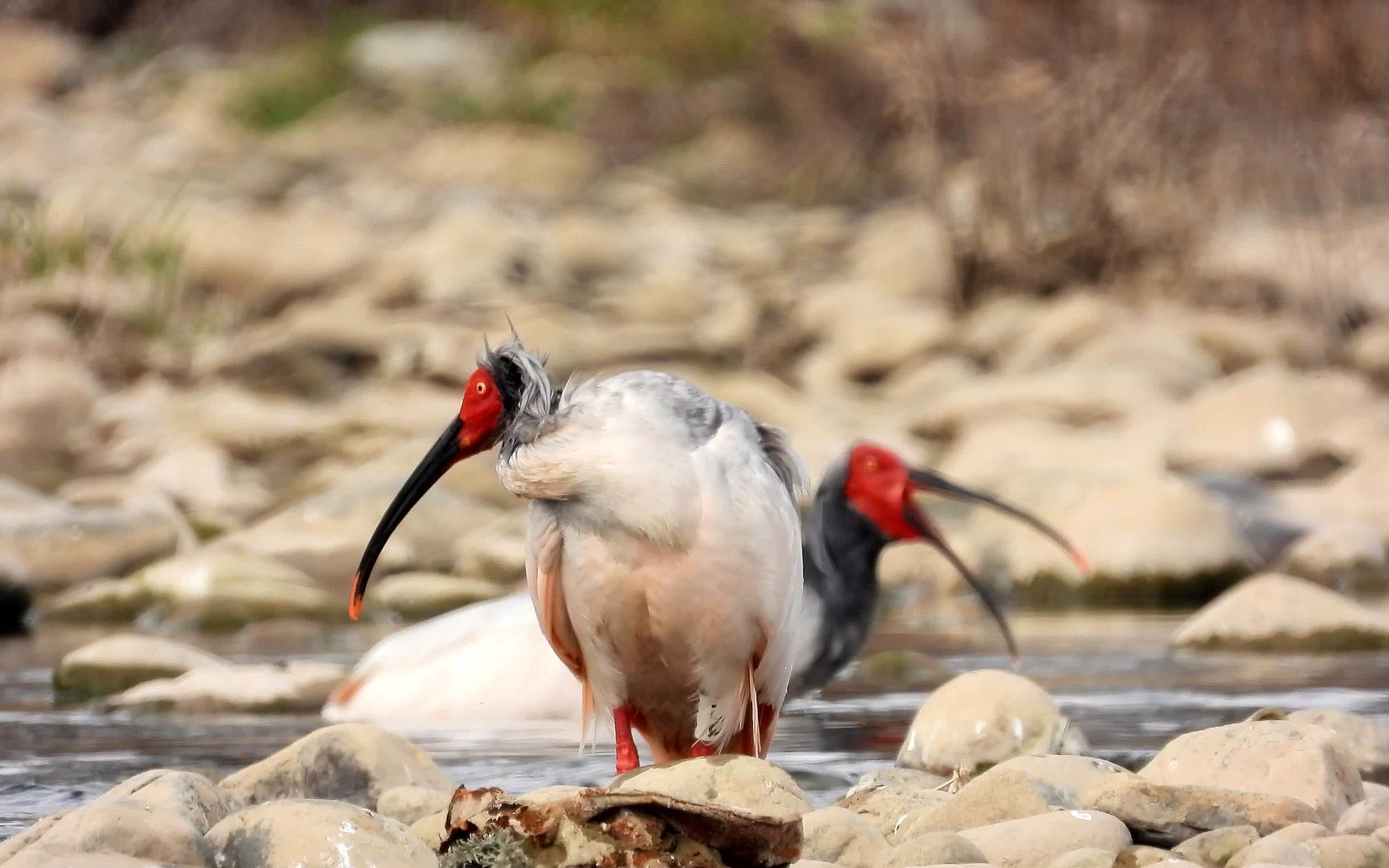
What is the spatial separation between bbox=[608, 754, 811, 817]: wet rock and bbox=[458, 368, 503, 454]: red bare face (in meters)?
0.99

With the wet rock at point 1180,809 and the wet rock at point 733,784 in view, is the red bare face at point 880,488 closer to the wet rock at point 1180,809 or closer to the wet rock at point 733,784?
the wet rock at point 733,784

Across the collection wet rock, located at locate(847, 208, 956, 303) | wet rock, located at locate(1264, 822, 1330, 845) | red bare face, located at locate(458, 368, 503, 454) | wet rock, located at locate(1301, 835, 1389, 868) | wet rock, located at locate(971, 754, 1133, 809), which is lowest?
wet rock, located at locate(1301, 835, 1389, 868)

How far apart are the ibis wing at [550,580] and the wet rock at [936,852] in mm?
1256

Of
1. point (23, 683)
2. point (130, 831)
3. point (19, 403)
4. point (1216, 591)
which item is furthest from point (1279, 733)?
point (19, 403)

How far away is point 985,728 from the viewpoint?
611cm

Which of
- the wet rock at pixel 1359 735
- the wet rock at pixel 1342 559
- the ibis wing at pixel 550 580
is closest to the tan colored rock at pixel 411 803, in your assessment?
the ibis wing at pixel 550 580

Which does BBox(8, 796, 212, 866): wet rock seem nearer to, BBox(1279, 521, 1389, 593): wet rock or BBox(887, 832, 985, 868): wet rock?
BBox(887, 832, 985, 868): wet rock

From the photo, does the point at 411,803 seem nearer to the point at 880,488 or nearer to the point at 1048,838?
the point at 1048,838

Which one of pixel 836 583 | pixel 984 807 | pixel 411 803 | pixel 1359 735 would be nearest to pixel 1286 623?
pixel 836 583

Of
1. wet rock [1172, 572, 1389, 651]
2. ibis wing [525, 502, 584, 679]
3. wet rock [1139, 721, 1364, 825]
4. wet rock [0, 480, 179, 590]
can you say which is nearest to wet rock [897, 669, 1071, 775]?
wet rock [1139, 721, 1364, 825]

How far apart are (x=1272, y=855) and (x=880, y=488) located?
3727mm

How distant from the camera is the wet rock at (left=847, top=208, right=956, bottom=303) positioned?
1819 centimetres

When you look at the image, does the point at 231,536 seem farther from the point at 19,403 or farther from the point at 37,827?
the point at 37,827

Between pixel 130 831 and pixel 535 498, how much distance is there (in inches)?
50.6
